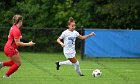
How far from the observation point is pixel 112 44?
81.4ft

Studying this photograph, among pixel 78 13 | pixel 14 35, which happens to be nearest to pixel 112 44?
pixel 78 13

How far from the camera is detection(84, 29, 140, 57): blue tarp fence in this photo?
24625mm

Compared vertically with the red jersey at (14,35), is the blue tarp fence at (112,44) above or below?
below

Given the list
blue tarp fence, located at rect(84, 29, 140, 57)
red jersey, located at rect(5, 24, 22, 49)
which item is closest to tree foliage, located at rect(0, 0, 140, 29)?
blue tarp fence, located at rect(84, 29, 140, 57)

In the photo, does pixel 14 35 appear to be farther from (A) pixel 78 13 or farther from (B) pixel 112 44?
(A) pixel 78 13

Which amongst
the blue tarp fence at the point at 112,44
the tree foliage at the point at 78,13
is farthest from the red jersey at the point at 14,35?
the tree foliage at the point at 78,13

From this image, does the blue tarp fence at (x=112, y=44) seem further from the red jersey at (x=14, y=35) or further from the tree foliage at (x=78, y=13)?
the red jersey at (x=14, y=35)

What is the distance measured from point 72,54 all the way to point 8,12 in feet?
59.4

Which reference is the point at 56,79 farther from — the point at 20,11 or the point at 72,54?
the point at 20,11

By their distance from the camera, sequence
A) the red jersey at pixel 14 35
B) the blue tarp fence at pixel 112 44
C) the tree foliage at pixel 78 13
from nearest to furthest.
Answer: the red jersey at pixel 14 35, the blue tarp fence at pixel 112 44, the tree foliage at pixel 78 13

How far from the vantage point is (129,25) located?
106 ft

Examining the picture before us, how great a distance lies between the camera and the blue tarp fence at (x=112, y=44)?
24625 millimetres

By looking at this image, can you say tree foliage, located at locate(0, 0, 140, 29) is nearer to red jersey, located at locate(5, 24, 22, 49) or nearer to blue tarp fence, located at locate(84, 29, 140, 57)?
blue tarp fence, located at locate(84, 29, 140, 57)

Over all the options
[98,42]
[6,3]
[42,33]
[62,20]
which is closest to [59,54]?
[42,33]
